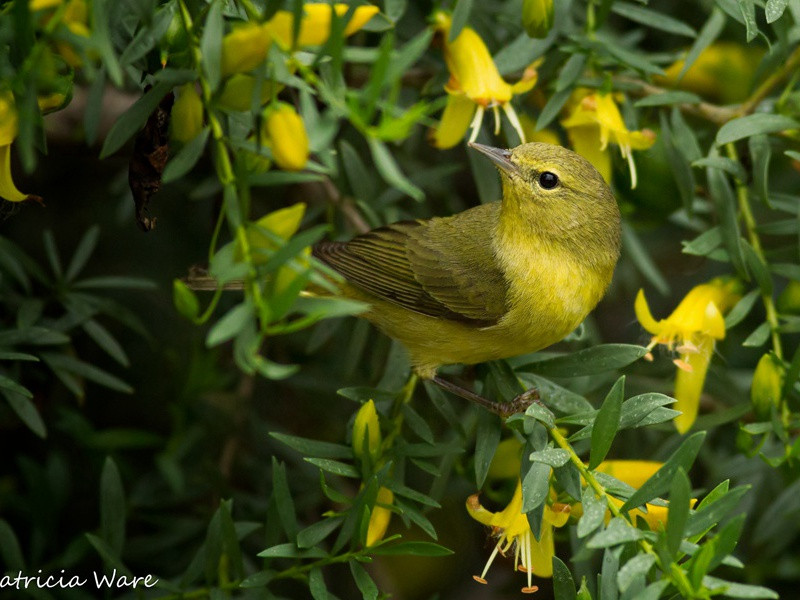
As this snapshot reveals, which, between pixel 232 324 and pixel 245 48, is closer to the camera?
pixel 232 324

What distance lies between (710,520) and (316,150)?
3.34 feet

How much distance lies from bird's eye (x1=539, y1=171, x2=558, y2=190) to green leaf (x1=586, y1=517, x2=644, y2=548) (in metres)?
1.36

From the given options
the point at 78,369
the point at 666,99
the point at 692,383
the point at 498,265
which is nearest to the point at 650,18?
the point at 666,99

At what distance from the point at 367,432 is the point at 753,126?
1364mm

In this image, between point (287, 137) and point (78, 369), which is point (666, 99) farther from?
point (78, 369)

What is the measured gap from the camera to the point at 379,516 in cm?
221

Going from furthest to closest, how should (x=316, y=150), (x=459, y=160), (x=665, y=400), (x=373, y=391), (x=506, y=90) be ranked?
(x=459, y=160) < (x=506, y=90) < (x=373, y=391) < (x=665, y=400) < (x=316, y=150)

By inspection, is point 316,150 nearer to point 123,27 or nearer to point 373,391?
point 123,27

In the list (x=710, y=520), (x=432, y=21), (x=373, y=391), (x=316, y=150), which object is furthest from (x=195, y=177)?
(x=710, y=520)

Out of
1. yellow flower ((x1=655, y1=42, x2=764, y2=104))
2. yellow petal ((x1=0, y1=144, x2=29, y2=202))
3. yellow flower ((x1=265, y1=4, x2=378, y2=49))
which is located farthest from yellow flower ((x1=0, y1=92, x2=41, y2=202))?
yellow flower ((x1=655, y1=42, x2=764, y2=104))

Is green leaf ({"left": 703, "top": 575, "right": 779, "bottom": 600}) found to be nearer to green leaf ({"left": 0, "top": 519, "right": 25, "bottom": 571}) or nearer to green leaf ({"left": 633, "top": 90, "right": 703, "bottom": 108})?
green leaf ({"left": 633, "top": 90, "right": 703, "bottom": 108})

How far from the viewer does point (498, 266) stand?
2955 millimetres

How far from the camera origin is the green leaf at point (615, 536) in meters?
1.65

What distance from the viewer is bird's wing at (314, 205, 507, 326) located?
293cm
